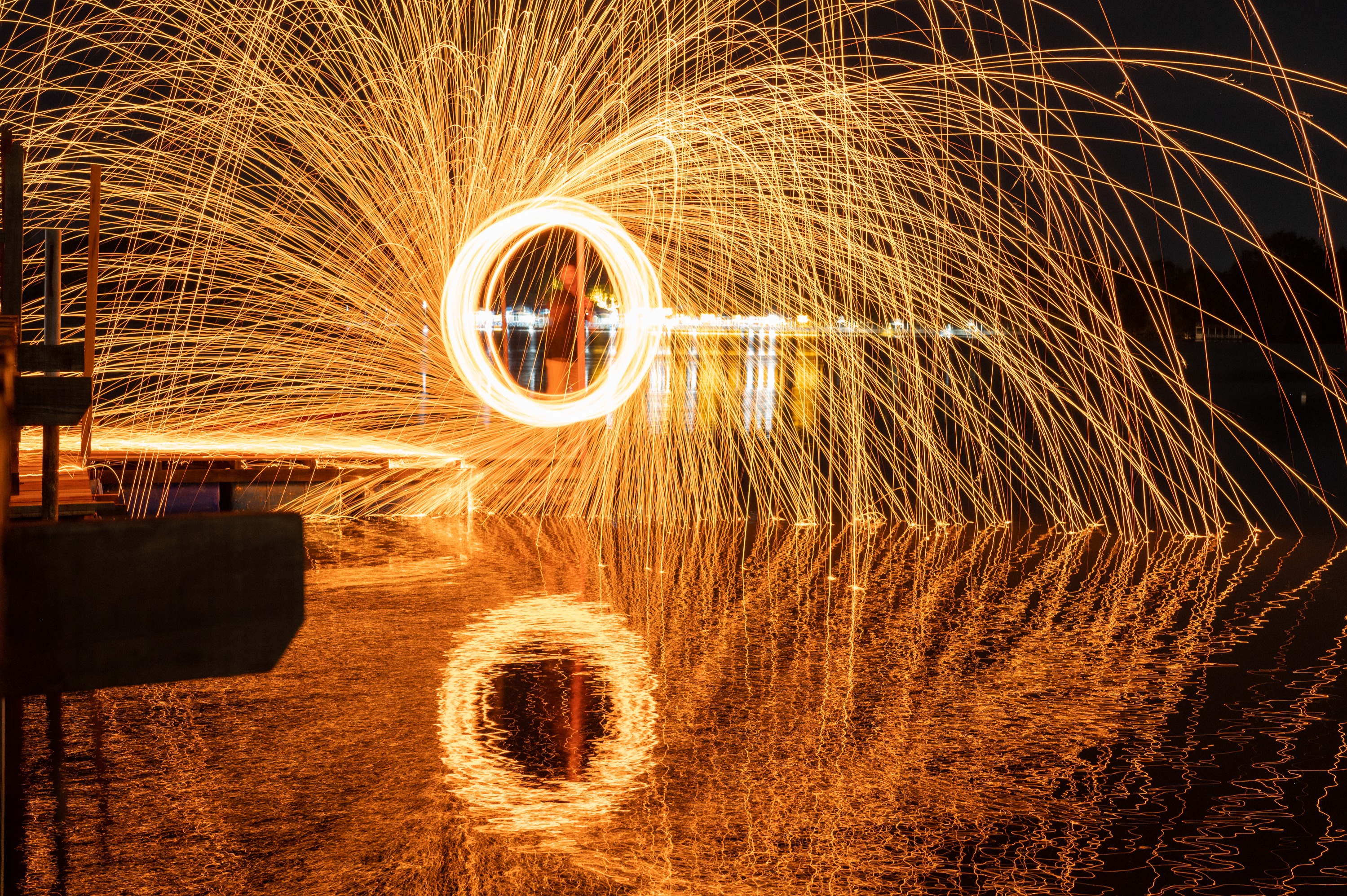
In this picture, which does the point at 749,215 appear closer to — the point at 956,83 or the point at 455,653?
the point at 956,83

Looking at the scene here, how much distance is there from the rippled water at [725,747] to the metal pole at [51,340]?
1.01 meters

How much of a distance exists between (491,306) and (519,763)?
6241 mm

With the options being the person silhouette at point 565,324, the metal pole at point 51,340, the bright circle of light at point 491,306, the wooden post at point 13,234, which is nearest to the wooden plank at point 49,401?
the metal pole at point 51,340

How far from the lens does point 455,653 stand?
6.14 m

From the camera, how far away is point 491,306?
33.9ft

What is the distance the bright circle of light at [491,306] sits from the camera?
9.95 m

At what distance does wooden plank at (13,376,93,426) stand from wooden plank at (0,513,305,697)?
67 cm

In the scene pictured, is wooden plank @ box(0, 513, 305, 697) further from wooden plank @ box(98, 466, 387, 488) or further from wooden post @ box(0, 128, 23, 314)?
wooden plank @ box(98, 466, 387, 488)

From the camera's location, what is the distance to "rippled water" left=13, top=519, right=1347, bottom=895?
3711 millimetres

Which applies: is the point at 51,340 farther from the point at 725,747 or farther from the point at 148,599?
the point at 725,747

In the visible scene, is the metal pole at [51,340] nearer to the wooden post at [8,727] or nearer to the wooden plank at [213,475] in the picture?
the wooden post at [8,727]

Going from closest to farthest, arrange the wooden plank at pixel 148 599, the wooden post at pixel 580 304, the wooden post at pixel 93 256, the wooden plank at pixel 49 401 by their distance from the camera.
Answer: the wooden plank at pixel 148 599 < the wooden plank at pixel 49 401 < the wooden post at pixel 93 256 < the wooden post at pixel 580 304

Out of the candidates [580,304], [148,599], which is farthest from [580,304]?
[148,599]

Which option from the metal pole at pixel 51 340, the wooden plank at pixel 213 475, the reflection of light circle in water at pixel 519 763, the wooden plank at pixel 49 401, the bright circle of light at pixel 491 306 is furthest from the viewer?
the bright circle of light at pixel 491 306
